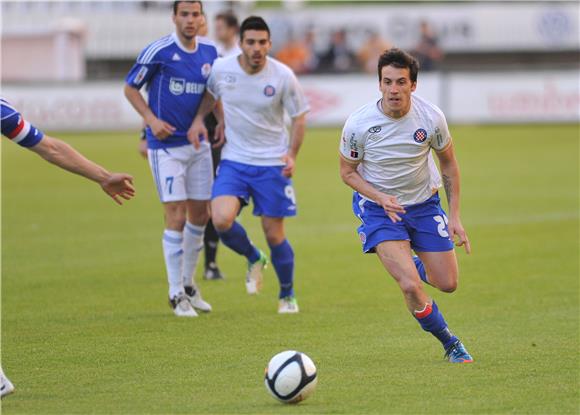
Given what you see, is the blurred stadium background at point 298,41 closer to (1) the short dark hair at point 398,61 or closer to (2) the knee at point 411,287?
(1) the short dark hair at point 398,61

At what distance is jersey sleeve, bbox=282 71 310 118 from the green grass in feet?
5.93

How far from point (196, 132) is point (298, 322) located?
77.2 inches

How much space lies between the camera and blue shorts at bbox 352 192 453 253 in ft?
27.3

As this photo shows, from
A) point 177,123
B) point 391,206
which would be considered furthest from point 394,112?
point 177,123

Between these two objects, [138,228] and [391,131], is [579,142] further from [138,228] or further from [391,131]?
[391,131]

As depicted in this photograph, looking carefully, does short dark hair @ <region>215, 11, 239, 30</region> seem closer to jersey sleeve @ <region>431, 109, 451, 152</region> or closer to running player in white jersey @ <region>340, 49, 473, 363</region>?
running player in white jersey @ <region>340, 49, 473, 363</region>

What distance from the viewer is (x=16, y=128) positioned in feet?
22.8

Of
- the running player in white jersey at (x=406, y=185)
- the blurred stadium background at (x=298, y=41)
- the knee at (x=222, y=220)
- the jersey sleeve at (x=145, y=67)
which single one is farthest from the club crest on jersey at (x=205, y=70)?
the blurred stadium background at (x=298, y=41)

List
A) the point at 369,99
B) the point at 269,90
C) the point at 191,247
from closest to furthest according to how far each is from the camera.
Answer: the point at 269,90, the point at 191,247, the point at 369,99

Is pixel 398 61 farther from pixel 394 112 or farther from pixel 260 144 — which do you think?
pixel 260 144

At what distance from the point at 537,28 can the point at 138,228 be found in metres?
36.6

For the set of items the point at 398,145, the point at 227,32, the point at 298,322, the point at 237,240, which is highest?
the point at 398,145

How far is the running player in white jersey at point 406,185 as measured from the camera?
26.6 ft

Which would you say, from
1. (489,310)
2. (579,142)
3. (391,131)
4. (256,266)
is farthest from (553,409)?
(579,142)
